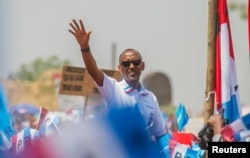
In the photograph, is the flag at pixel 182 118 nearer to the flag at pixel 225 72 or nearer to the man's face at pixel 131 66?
the flag at pixel 225 72

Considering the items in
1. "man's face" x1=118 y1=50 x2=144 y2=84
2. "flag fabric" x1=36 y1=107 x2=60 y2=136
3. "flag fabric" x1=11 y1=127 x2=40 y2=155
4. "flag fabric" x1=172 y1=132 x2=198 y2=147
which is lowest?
"flag fabric" x1=172 y1=132 x2=198 y2=147

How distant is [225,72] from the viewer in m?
9.22

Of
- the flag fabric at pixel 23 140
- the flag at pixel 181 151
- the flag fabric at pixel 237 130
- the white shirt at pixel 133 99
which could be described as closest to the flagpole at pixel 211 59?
the flag at pixel 181 151

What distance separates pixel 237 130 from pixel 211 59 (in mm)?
2150

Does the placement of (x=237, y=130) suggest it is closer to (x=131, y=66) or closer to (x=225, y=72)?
(x=131, y=66)

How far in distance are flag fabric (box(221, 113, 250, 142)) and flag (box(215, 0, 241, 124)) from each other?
1445 millimetres

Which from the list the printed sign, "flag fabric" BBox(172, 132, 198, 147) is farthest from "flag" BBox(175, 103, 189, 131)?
the printed sign

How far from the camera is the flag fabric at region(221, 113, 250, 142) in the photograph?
737 cm

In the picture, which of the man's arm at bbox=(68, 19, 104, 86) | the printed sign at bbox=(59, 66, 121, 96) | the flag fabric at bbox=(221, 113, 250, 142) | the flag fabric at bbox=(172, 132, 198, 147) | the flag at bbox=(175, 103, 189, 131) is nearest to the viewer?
the flag fabric at bbox=(221, 113, 250, 142)

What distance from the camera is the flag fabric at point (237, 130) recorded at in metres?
7.37

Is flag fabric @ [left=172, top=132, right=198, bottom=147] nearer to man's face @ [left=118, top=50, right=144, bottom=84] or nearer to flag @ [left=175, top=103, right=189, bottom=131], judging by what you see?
flag @ [left=175, top=103, right=189, bottom=131]

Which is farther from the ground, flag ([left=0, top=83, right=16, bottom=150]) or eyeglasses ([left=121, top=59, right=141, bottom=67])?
eyeglasses ([left=121, top=59, right=141, bottom=67])

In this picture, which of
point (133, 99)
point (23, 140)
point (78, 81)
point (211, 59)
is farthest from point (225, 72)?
point (78, 81)

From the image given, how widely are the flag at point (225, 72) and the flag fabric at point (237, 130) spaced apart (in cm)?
145
